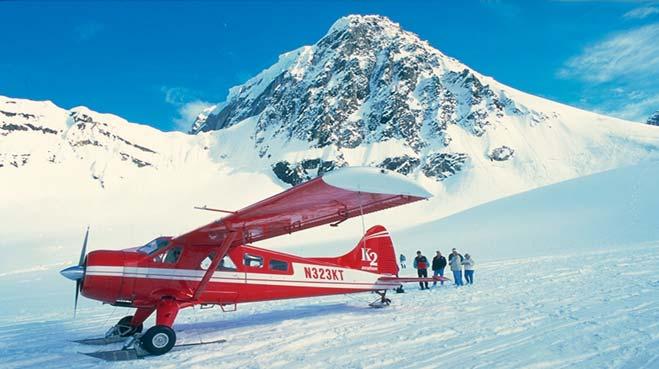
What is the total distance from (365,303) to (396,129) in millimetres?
99861

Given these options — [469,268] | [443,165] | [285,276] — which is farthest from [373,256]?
[443,165]

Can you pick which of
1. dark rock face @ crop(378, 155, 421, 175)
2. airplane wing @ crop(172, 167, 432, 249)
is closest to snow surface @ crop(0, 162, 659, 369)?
airplane wing @ crop(172, 167, 432, 249)

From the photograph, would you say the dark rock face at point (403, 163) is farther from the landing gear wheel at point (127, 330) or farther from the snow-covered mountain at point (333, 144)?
the landing gear wheel at point (127, 330)

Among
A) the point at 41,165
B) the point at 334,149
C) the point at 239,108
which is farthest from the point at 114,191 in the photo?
the point at 239,108

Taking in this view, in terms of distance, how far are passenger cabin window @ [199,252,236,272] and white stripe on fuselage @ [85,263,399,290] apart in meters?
0.08

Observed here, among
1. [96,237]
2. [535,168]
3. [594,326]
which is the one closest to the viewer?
[594,326]

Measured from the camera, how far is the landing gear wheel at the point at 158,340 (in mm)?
7773

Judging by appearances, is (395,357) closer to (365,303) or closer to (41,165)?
(365,303)

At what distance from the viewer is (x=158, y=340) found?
7.90 m

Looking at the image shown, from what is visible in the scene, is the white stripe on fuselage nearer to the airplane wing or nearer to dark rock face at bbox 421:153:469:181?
the airplane wing

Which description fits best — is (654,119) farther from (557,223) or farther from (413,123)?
(557,223)

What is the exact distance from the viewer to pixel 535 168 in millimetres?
91250

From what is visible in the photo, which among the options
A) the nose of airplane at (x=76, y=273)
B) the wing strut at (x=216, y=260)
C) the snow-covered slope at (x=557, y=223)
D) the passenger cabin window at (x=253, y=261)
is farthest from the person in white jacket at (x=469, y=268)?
the snow-covered slope at (x=557, y=223)

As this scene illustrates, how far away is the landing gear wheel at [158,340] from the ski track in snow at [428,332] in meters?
0.20
